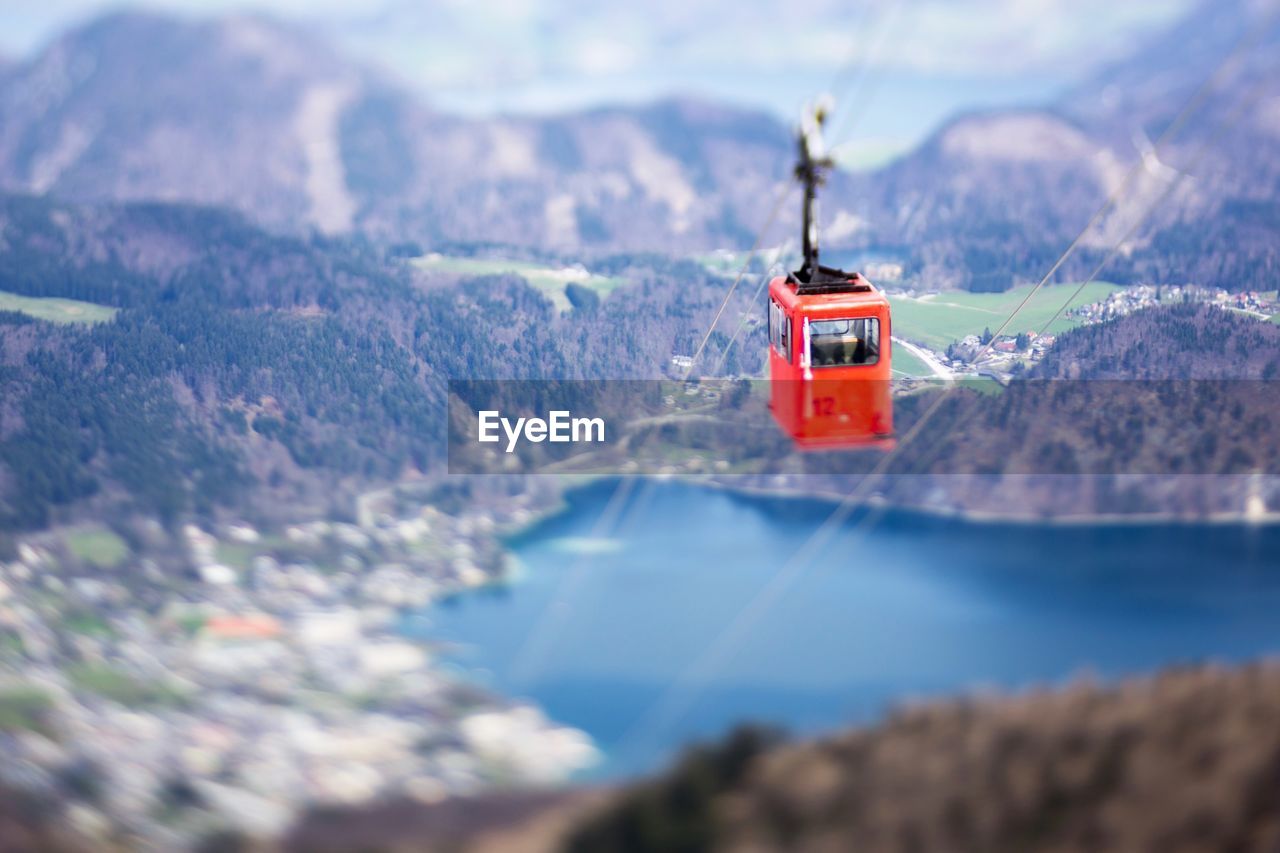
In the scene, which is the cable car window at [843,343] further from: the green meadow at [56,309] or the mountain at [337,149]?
the mountain at [337,149]

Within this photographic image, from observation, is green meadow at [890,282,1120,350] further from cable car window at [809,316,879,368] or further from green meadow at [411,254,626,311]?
cable car window at [809,316,879,368]

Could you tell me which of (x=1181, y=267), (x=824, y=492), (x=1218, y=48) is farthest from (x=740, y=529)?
(x=1218, y=48)

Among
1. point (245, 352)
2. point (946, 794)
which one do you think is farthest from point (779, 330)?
point (245, 352)

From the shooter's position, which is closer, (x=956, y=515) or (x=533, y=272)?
(x=956, y=515)

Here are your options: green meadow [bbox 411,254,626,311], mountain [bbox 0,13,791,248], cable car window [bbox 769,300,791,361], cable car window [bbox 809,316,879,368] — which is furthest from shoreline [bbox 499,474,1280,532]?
mountain [bbox 0,13,791,248]

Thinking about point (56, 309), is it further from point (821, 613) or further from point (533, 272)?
point (821, 613)

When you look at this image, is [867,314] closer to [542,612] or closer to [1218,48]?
[542,612]
